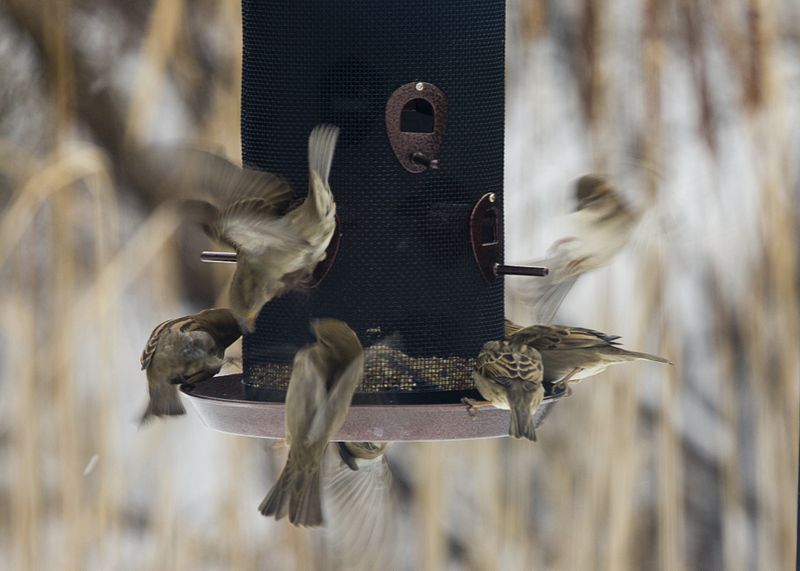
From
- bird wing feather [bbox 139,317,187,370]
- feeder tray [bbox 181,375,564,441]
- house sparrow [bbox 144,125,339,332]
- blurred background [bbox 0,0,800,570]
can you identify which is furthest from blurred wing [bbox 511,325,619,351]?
blurred background [bbox 0,0,800,570]

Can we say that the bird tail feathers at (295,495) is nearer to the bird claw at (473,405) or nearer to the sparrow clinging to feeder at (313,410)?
the sparrow clinging to feeder at (313,410)

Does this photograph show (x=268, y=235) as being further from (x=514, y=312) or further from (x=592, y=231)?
(x=514, y=312)

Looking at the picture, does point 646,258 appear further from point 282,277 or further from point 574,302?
point 282,277

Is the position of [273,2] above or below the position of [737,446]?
above

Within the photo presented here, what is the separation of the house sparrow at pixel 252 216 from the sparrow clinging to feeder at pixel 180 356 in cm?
16

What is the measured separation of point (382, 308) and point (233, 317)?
0.28 metres

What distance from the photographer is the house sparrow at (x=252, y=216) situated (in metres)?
2.31

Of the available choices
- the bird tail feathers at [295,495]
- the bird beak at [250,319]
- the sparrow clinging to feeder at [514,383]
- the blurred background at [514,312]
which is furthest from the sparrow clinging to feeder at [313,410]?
the blurred background at [514,312]

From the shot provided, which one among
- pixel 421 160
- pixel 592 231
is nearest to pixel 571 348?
pixel 592 231

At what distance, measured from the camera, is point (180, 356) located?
97.7 inches

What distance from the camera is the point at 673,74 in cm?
389

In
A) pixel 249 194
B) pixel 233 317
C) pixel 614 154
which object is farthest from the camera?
pixel 614 154

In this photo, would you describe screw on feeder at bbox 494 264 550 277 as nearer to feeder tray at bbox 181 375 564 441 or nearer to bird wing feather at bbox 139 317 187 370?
feeder tray at bbox 181 375 564 441

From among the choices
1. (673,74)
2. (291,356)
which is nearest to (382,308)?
(291,356)
